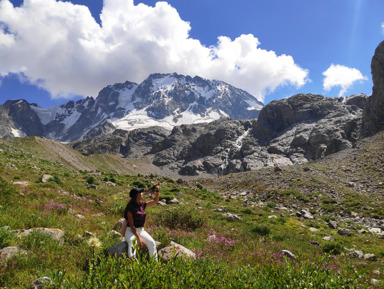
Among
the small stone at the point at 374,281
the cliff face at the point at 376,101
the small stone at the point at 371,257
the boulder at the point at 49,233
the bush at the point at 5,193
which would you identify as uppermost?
the cliff face at the point at 376,101

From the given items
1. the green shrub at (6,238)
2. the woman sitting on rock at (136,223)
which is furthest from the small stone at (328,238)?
the green shrub at (6,238)

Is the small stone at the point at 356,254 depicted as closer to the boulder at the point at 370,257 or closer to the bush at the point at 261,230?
the boulder at the point at 370,257

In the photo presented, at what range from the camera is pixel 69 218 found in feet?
30.6

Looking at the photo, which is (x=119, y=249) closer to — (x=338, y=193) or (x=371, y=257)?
(x=371, y=257)

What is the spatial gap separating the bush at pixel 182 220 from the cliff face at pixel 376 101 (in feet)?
302

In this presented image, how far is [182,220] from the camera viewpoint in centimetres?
1124

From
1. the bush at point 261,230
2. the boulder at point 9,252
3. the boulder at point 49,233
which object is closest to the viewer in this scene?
the boulder at point 9,252

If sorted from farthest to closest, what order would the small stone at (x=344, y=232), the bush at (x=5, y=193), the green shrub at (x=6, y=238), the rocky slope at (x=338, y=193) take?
the rocky slope at (x=338, y=193), the small stone at (x=344, y=232), the bush at (x=5, y=193), the green shrub at (x=6, y=238)

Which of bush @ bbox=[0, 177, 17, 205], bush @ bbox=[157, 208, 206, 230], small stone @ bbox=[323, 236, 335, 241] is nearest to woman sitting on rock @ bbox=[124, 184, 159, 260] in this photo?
bush @ bbox=[157, 208, 206, 230]

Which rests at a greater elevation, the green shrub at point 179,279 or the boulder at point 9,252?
the green shrub at point 179,279

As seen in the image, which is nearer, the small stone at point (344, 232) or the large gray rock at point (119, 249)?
the large gray rock at point (119, 249)

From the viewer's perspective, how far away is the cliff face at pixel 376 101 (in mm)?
84400

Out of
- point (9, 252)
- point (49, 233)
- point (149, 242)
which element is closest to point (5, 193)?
point (49, 233)

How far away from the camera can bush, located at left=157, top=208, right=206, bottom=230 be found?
10977mm
